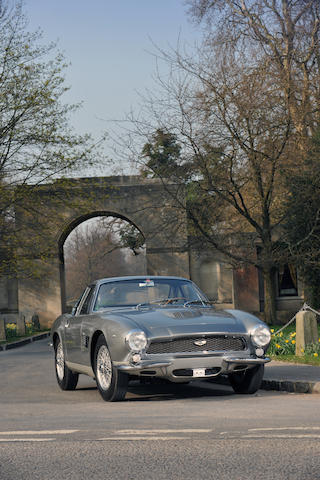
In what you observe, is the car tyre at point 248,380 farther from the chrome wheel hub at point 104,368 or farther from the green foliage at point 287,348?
the green foliage at point 287,348

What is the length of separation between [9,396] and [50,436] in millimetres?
4580

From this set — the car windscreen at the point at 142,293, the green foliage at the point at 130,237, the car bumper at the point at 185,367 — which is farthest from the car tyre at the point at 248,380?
the green foliage at the point at 130,237

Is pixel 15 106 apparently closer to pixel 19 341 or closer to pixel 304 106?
pixel 19 341

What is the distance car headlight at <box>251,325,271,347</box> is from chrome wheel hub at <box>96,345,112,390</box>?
1.81 meters

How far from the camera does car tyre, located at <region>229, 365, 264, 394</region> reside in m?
9.90

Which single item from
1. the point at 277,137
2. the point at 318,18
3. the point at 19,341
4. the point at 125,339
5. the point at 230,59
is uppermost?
the point at 318,18

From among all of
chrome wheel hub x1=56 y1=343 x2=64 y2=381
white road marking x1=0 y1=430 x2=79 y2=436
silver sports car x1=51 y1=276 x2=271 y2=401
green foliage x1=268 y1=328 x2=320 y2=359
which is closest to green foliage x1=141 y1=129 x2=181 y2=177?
green foliage x1=268 y1=328 x2=320 y2=359

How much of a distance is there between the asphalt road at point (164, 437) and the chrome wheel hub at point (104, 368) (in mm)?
262

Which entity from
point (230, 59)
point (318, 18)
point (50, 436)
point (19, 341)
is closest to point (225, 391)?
point (50, 436)

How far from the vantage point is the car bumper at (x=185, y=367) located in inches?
360

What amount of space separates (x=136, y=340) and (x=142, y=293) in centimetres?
186

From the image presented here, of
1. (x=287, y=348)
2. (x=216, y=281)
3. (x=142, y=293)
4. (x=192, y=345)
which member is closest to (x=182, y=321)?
(x=192, y=345)

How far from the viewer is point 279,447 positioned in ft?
19.2

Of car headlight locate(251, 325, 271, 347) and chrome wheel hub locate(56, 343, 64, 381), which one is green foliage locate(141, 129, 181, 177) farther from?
car headlight locate(251, 325, 271, 347)
